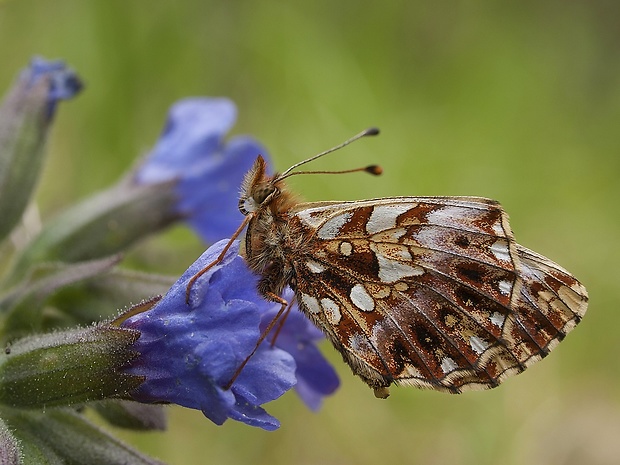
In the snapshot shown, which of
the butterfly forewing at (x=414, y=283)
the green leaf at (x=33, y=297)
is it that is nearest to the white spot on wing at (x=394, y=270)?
the butterfly forewing at (x=414, y=283)

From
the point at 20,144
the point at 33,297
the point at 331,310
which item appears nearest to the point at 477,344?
the point at 331,310

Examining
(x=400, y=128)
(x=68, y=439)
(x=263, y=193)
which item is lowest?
(x=68, y=439)

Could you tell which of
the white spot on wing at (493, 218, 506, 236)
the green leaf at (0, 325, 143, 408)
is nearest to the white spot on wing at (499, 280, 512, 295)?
the white spot on wing at (493, 218, 506, 236)

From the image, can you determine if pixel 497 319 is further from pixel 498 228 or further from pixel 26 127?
pixel 26 127

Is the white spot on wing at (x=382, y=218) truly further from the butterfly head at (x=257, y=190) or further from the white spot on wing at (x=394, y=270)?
the butterfly head at (x=257, y=190)

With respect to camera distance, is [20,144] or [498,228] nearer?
[498,228]

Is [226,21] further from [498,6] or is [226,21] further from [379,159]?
[498,6]

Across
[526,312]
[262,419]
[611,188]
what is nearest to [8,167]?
[262,419]
